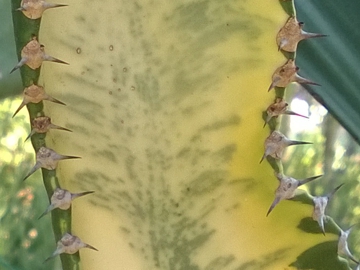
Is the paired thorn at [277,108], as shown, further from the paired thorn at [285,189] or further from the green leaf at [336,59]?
the green leaf at [336,59]

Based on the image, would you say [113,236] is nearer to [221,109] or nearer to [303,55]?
[221,109]

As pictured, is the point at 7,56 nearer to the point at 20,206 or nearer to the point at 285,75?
the point at 285,75

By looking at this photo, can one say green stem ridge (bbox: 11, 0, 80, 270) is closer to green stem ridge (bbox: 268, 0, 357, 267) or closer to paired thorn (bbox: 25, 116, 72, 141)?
paired thorn (bbox: 25, 116, 72, 141)

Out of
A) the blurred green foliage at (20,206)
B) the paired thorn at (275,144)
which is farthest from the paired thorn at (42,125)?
the blurred green foliage at (20,206)

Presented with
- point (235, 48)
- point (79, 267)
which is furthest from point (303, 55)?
point (79, 267)

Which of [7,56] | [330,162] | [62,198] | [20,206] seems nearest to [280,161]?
[62,198]
